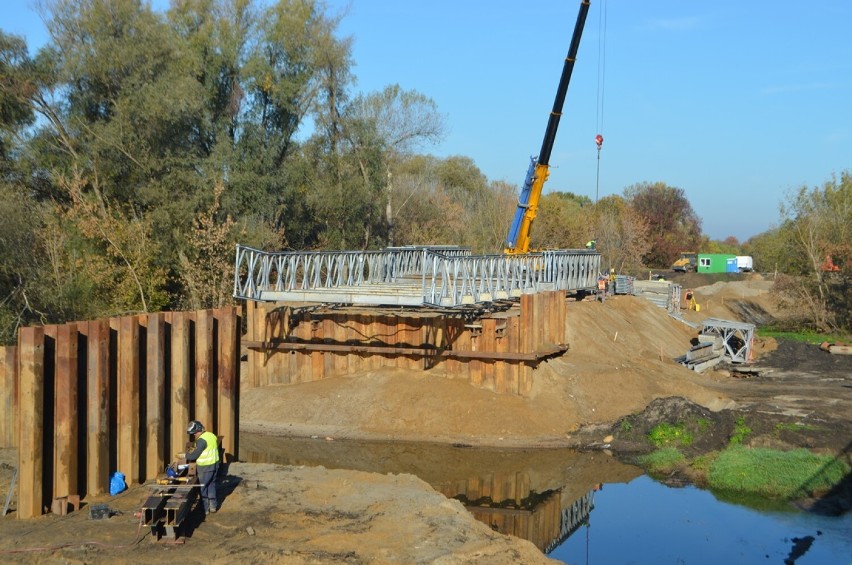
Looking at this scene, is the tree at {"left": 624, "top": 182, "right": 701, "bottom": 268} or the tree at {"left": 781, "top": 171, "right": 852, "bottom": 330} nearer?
the tree at {"left": 781, "top": 171, "right": 852, "bottom": 330}

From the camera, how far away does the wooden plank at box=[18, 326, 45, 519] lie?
1263 centimetres

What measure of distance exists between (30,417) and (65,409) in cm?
58

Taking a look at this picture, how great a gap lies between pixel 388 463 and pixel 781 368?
2220 centimetres

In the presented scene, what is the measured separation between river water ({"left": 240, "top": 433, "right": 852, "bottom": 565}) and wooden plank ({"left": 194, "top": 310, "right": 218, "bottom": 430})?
6.43 m

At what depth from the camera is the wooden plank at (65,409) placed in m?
13.1

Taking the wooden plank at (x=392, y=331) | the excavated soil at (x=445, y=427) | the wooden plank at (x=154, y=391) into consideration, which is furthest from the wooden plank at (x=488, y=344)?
the wooden plank at (x=154, y=391)

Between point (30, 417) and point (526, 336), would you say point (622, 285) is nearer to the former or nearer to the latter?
point (526, 336)

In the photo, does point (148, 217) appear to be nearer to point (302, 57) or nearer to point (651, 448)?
point (302, 57)

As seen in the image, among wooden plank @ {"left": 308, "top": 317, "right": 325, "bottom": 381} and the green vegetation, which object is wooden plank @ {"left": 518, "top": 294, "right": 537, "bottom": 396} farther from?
wooden plank @ {"left": 308, "top": 317, "right": 325, "bottom": 381}

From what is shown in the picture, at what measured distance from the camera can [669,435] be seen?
23.8 metres

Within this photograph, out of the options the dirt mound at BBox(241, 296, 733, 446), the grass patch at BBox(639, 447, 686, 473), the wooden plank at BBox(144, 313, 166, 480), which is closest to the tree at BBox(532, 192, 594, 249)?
the dirt mound at BBox(241, 296, 733, 446)

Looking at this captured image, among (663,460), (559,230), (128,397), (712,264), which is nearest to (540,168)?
(663,460)

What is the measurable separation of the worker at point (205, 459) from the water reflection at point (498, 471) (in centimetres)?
665

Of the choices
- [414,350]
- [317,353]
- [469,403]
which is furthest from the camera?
[317,353]
